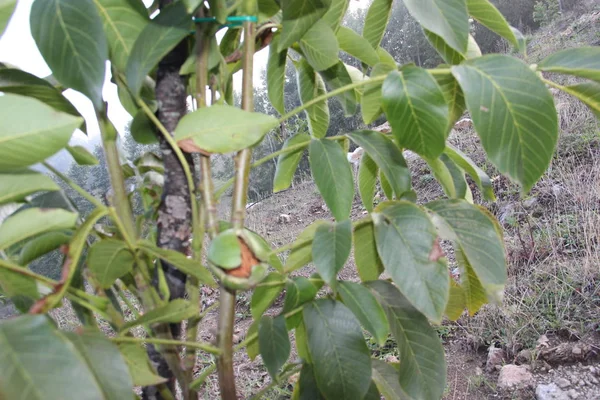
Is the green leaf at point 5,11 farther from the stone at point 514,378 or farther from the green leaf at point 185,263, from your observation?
the stone at point 514,378

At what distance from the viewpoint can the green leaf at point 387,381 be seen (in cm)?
43

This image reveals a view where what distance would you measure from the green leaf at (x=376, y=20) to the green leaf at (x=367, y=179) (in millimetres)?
130

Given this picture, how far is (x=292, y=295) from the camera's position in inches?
15.0

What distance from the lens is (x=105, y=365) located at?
0.22 m

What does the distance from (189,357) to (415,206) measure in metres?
0.23

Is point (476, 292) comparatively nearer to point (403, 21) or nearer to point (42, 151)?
point (42, 151)

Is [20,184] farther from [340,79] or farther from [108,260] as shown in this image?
[340,79]

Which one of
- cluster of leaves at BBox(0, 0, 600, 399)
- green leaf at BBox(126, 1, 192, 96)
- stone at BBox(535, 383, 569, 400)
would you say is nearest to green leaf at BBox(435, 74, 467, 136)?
cluster of leaves at BBox(0, 0, 600, 399)

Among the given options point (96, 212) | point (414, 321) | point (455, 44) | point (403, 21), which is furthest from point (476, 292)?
point (403, 21)


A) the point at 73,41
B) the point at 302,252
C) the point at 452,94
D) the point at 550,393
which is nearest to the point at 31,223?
the point at 73,41

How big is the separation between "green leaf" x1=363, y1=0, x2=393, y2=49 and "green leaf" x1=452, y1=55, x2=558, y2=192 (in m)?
0.17

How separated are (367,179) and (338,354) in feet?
0.77

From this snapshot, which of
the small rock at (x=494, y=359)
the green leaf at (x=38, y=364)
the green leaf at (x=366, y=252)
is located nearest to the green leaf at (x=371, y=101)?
the green leaf at (x=366, y=252)

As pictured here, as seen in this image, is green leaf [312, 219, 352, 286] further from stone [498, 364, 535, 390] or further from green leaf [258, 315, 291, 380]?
stone [498, 364, 535, 390]
